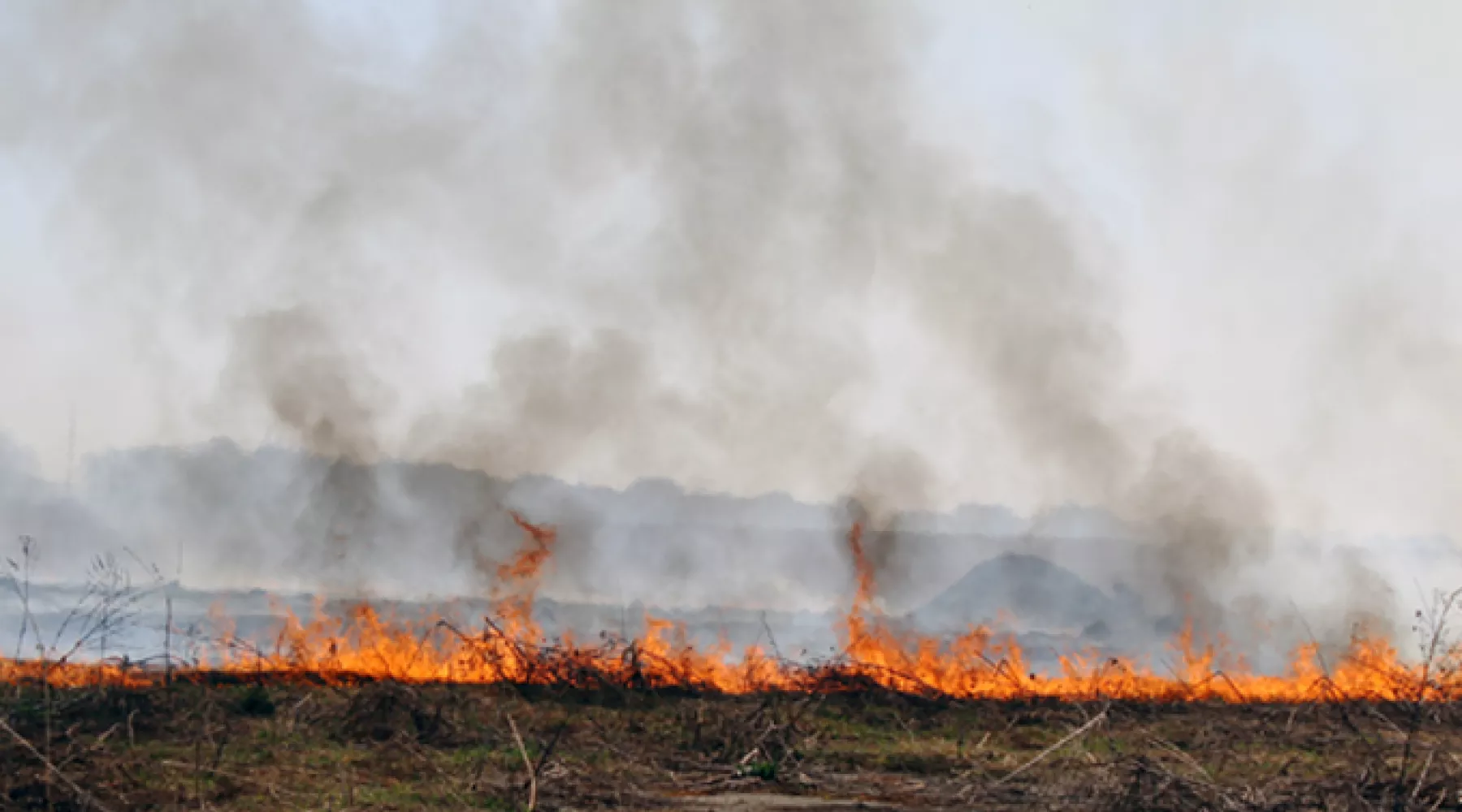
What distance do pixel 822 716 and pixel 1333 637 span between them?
19446 mm

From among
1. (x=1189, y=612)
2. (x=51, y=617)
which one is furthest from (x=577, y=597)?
(x=1189, y=612)

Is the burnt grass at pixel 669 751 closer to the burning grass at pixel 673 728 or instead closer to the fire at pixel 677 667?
the burning grass at pixel 673 728

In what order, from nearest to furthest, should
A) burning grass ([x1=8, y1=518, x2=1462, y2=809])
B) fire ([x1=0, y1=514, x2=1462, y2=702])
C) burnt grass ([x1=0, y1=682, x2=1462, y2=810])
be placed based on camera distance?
burnt grass ([x1=0, y1=682, x2=1462, y2=810]), burning grass ([x1=8, y1=518, x2=1462, y2=809]), fire ([x1=0, y1=514, x2=1462, y2=702])

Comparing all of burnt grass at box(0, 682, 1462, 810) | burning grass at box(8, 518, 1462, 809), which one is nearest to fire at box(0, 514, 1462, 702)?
burning grass at box(8, 518, 1462, 809)

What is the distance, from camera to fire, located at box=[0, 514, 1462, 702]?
57.9ft

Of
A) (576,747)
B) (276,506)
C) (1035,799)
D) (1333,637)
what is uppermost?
(276,506)

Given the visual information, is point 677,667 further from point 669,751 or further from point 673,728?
point 669,751

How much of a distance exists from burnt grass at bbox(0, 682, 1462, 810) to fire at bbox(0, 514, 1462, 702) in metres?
0.44

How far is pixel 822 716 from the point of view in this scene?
1673 cm

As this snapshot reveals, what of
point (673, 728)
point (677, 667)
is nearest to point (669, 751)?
point (673, 728)

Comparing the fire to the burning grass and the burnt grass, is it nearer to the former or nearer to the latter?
the burning grass

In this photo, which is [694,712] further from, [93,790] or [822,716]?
[93,790]

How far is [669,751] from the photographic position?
13.7 m

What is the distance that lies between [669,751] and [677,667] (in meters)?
4.87
